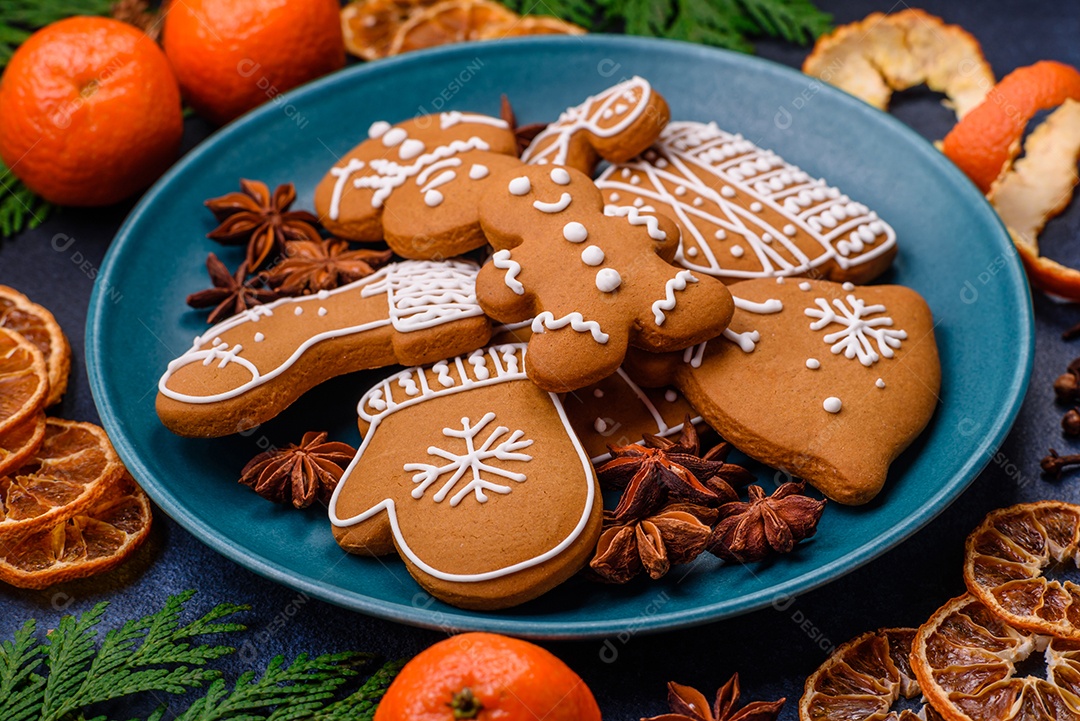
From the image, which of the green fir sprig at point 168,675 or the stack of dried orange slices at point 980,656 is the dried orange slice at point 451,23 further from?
the stack of dried orange slices at point 980,656

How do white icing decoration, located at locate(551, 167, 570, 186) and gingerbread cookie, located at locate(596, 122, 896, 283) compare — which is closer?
white icing decoration, located at locate(551, 167, 570, 186)

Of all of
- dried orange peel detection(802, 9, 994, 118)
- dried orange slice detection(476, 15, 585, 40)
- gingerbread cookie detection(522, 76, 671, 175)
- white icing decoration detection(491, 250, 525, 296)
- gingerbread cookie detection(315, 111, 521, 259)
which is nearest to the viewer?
white icing decoration detection(491, 250, 525, 296)

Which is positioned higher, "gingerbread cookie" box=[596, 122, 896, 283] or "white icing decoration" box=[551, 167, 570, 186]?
"white icing decoration" box=[551, 167, 570, 186]

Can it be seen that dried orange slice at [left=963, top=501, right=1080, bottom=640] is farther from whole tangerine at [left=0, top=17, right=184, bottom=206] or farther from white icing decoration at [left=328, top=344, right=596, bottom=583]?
whole tangerine at [left=0, top=17, right=184, bottom=206]

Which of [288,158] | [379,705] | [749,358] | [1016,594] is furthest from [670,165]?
[379,705]

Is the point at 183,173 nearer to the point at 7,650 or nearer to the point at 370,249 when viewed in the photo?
the point at 370,249

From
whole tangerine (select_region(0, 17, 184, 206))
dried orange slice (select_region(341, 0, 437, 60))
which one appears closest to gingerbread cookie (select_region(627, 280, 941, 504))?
whole tangerine (select_region(0, 17, 184, 206))

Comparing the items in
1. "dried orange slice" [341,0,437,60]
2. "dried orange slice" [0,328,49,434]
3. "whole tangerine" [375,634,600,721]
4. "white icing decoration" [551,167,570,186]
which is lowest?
"dried orange slice" [0,328,49,434]
